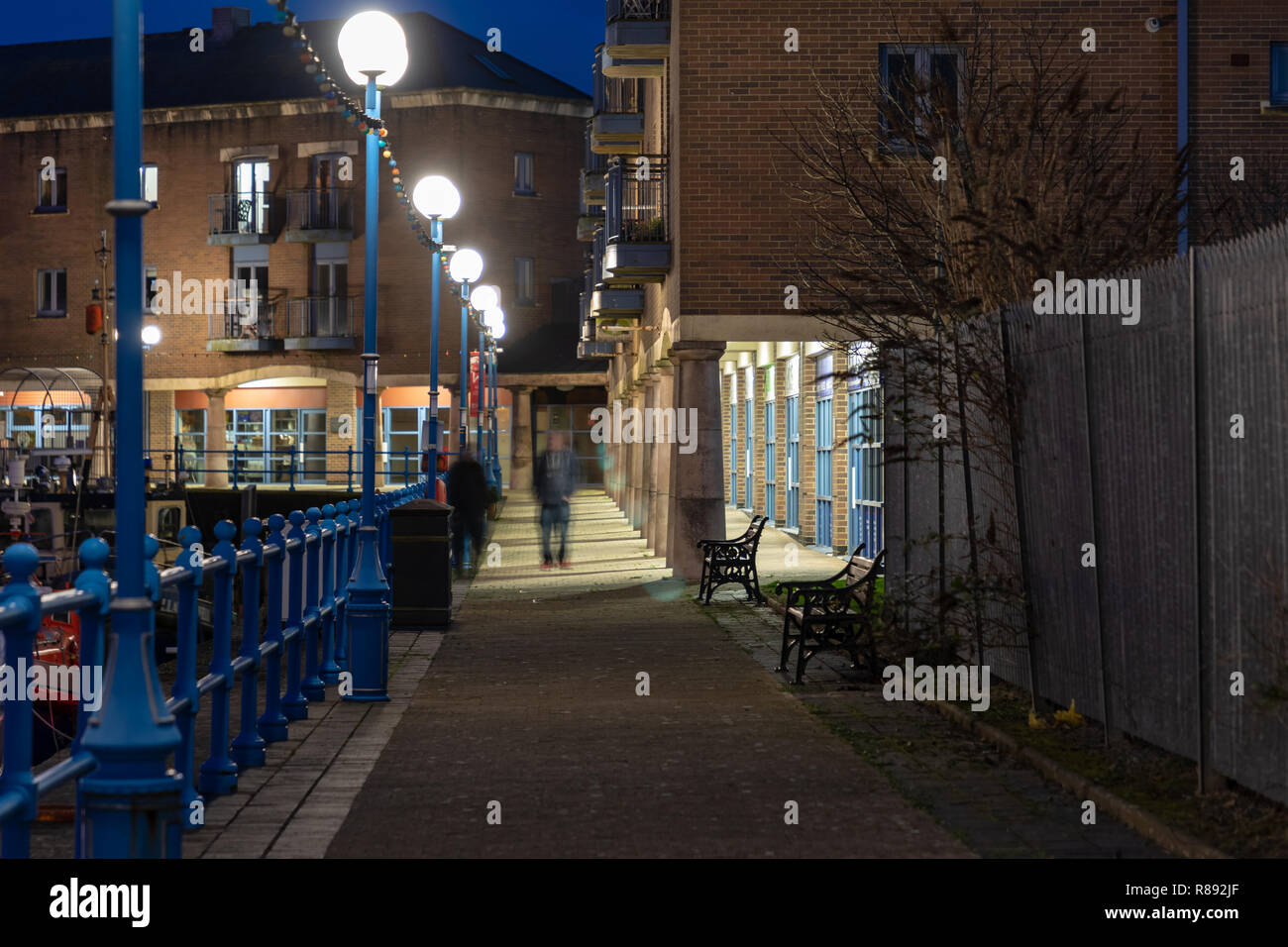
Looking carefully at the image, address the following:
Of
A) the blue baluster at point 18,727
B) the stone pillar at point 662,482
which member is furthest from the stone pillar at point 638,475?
the blue baluster at point 18,727

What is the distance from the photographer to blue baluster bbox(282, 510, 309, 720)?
11.1 m

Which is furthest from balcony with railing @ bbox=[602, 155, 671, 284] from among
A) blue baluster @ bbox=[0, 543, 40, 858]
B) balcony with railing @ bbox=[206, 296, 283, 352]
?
balcony with railing @ bbox=[206, 296, 283, 352]

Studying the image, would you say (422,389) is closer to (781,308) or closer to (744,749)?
(781,308)

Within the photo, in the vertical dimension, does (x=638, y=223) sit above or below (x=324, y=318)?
below

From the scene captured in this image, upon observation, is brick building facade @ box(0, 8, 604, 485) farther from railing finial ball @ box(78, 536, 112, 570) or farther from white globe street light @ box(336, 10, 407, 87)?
railing finial ball @ box(78, 536, 112, 570)

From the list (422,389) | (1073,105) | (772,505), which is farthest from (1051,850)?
(422,389)

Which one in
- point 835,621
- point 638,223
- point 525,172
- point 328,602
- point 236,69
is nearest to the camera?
point 835,621

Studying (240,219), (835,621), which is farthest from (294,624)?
(240,219)

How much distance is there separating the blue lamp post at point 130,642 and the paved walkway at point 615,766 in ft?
4.72

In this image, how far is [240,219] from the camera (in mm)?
56406

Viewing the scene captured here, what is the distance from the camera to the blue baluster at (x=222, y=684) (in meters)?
8.45

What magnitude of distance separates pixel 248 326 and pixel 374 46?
147 feet

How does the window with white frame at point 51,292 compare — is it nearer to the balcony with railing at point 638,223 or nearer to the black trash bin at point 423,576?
the balcony with railing at point 638,223

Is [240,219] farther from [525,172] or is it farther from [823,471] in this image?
[823,471]
